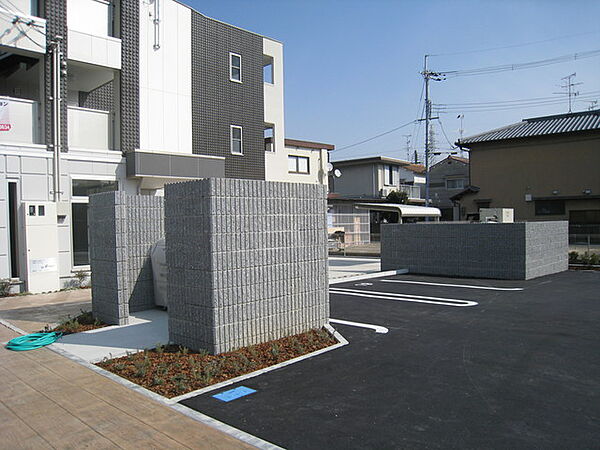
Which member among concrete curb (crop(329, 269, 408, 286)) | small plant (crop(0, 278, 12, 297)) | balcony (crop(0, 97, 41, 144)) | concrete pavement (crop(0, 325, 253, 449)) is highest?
balcony (crop(0, 97, 41, 144))

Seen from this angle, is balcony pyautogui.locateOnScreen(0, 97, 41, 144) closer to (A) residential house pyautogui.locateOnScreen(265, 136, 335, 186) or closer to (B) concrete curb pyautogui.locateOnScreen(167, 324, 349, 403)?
(B) concrete curb pyautogui.locateOnScreen(167, 324, 349, 403)

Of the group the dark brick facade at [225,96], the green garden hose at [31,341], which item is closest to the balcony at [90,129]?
the dark brick facade at [225,96]

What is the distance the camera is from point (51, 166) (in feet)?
40.8

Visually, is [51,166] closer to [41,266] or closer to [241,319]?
[41,266]

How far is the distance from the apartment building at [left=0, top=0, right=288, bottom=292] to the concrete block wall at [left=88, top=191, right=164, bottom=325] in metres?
4.30

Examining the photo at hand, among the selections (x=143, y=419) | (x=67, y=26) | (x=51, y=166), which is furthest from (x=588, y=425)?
(x=67, y=26)

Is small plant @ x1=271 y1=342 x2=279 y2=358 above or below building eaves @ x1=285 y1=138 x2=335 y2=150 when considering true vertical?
below

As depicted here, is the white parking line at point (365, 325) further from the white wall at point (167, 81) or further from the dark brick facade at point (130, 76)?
the white wall at point (167, 81)

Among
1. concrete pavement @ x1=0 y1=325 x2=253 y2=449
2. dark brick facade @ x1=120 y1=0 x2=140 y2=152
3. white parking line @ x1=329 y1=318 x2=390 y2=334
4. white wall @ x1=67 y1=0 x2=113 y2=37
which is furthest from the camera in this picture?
dark brick facade @ x1=120 y1=0 x2=140 y2=152

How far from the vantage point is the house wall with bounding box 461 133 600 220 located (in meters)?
31.9

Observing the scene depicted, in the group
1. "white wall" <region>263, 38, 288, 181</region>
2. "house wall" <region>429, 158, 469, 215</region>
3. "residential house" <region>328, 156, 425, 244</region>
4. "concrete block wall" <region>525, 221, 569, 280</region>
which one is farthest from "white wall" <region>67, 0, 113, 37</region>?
"house wall" <region>429, 158, 469, 215</region>

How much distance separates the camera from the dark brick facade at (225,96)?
1700 cm

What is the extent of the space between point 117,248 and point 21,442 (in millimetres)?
4276

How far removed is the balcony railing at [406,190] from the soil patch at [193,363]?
36.3 m
